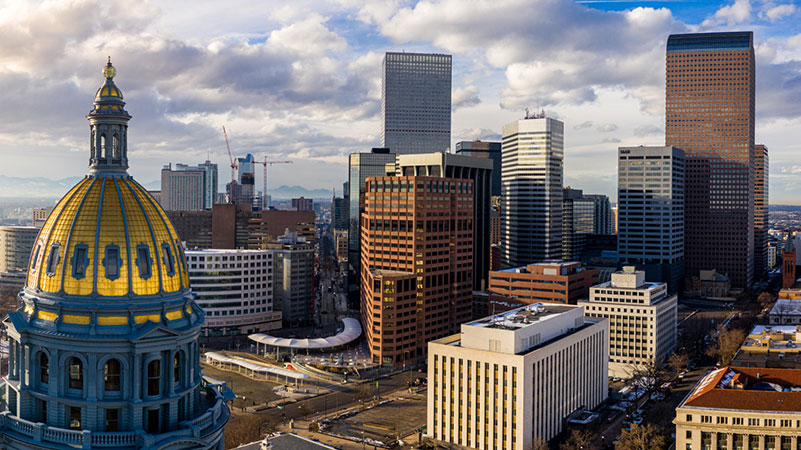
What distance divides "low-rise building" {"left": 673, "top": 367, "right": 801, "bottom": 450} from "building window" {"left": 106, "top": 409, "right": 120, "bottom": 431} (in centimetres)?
9341

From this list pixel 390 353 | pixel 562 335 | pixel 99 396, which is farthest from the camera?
pixel 390 353

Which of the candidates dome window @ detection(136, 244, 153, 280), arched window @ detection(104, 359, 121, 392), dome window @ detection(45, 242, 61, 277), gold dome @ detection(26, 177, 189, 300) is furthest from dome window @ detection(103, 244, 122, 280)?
arched window @ detection(104, 359, 121, 392)

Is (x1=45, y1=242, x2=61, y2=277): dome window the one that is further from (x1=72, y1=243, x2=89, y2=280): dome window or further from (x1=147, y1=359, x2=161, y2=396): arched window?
(x1=147, y1=359, x2=161, y2=396): arched window

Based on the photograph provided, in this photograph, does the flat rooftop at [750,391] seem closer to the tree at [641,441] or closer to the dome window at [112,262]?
the tree at [641,441]

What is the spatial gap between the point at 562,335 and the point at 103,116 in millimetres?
112661

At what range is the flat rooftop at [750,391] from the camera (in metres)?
121

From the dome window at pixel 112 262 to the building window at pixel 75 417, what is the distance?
37.3 ft

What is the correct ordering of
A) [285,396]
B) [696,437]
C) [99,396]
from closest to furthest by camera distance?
[99,396] < [696,437] < [285,396]

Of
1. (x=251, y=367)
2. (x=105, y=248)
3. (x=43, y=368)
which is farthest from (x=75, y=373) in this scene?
(x=251, y=367)

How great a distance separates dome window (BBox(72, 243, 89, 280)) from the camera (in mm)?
62000

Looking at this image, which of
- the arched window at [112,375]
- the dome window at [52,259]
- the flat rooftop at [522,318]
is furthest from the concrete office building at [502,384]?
the dome window at [52,259]

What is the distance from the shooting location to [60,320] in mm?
61688

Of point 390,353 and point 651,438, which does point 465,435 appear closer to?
point 651,438

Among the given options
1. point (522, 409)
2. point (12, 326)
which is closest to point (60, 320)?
point (12, 326)
